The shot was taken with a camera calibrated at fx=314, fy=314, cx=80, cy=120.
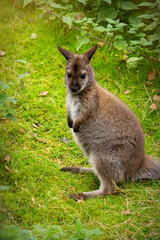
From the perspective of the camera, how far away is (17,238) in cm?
178

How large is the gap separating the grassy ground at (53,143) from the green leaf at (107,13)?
0.51 metres

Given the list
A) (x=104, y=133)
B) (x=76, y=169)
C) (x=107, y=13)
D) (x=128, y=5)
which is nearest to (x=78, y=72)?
(x=104, y=133)

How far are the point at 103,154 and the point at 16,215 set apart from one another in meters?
1.16

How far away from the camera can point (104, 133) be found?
12.0 feet

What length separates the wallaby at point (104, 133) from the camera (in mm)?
3602

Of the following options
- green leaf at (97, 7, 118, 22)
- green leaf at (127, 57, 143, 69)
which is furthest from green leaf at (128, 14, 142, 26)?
green leaf at (127, 57, 143, 69)

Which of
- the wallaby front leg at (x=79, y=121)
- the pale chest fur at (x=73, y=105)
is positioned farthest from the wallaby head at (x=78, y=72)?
the wallaby front leg at (x=79, y=121)

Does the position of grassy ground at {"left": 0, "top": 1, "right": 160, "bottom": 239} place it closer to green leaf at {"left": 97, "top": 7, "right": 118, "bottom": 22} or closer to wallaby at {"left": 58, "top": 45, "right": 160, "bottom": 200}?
wallaby at {"left": 58, "top": 45, "right": 160, "bottom": 200}

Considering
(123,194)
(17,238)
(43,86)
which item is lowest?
(123,194)

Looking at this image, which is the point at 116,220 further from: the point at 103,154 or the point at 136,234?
the point at 103,154

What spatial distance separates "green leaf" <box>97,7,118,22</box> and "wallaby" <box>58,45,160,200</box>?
2.16 m

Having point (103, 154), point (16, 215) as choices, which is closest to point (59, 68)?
point (103, 154)

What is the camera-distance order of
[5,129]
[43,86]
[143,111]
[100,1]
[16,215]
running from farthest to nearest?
1. [100,1]
2. [43,86]
3. [143,111]
4. [5,129]
5. [16,215]

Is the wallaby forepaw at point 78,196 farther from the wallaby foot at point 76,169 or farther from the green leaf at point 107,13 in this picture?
the green leaf at point 107,13
